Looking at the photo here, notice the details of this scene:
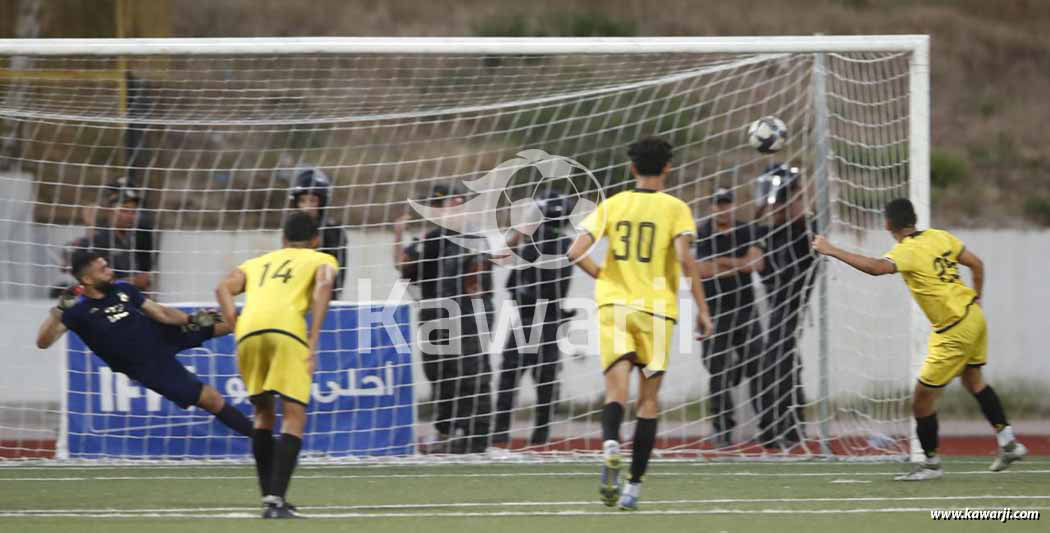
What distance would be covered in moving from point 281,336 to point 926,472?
418 centimetres

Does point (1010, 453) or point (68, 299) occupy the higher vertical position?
point (68, 299)

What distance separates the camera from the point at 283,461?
627 cm

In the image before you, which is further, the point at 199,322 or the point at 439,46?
the point at 439,46

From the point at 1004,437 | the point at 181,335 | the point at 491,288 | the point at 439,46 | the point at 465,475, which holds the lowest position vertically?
the point at 465,475

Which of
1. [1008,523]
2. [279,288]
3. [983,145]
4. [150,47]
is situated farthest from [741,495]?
[983,145]

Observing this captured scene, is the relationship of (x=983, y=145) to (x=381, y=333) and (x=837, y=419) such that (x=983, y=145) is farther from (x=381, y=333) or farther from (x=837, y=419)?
(x=381, y=333)

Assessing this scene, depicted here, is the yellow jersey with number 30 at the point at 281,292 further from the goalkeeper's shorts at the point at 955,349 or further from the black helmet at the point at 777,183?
the black helmet at the point at 777,183

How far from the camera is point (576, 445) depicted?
1076 centimetres

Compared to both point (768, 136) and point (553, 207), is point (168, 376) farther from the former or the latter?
point (768, 136)

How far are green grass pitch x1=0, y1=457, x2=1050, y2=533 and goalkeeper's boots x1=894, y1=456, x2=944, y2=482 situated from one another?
12 centimetres

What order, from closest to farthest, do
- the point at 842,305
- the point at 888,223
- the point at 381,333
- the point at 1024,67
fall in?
the point at 888,223, the point at 381,333, the point at 842,305, the point at 1024,67

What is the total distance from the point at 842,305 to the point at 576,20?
53.8 ft

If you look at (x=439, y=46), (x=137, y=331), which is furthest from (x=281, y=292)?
(x=439, y=46)

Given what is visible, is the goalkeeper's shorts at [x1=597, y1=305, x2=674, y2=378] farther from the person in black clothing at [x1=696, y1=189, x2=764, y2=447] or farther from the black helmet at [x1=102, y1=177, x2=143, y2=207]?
the black helmet at [x1=102, y1=177, x2=143, y2=207]
